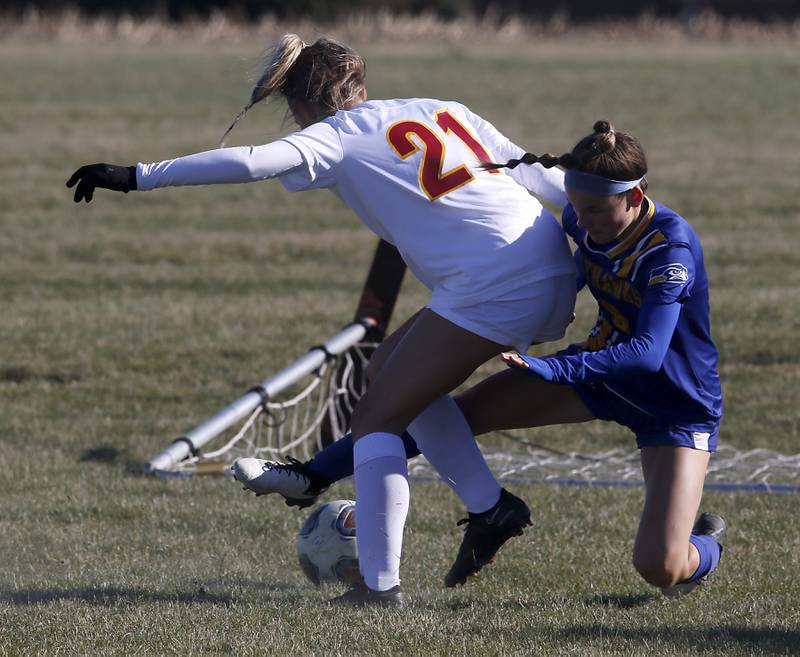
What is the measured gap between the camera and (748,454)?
789 cm

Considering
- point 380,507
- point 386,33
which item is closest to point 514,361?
point 380,507

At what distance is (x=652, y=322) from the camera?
4.51 meters

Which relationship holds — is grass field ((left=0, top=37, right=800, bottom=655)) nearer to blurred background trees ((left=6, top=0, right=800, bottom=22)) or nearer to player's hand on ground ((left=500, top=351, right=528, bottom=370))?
player's hand on ground ((left=500, top=351, right=528, bottom=370))

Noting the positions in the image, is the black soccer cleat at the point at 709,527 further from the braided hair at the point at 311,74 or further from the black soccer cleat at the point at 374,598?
the braided hair at the point at 311,74

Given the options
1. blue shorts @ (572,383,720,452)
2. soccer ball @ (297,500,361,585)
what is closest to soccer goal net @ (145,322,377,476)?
soccer ball @ (297,500,361,585)

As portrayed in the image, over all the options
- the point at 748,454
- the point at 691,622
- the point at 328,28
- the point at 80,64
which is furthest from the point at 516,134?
the point at 328,28

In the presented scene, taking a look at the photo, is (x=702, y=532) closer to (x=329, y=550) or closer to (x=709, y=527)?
(x=709, y=527)

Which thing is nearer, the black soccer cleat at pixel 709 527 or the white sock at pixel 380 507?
the white sock at pixel 380 507

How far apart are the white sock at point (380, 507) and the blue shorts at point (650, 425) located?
704 millimetres

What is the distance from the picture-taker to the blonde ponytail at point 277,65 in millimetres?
4668

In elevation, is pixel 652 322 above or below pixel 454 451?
above

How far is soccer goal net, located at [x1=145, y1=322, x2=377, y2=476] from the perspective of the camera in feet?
24.5

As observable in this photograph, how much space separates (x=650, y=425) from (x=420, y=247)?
40.9 inches

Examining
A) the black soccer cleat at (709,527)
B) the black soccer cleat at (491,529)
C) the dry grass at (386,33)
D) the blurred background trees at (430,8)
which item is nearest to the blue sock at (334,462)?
the black soccer cleat at (491,529)
